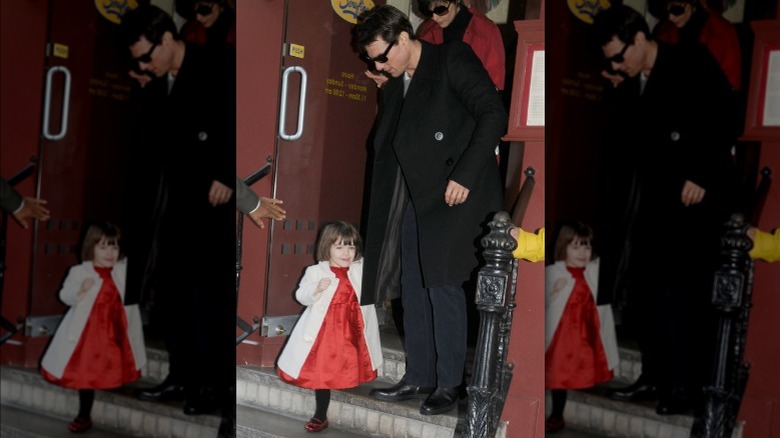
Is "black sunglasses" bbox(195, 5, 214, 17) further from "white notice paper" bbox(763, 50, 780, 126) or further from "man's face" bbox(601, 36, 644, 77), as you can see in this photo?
"white notice paper" bbox(763, 50, 780, 126)

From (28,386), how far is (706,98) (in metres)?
1.61

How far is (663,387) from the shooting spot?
1245 millimetres

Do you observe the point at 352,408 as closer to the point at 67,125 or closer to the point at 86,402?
the point at 86,402

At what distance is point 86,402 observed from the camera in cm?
194

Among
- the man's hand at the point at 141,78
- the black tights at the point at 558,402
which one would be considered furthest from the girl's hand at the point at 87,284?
the black tights at the point at 558,402

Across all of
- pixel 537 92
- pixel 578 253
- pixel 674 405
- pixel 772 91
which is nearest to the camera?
pixel 772 91

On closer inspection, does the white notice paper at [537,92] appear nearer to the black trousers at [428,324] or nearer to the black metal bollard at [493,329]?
the black metal bollard at [493,329]

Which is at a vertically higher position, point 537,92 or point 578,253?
point 537,92

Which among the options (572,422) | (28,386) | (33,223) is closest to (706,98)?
(572,422)

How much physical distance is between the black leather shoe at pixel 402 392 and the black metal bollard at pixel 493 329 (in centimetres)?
11

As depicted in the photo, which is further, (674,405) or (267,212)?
(267,212)

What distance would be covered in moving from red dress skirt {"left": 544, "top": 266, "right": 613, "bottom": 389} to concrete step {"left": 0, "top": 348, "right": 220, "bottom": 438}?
33.2 inches

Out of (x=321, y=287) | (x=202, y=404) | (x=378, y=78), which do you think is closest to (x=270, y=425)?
(x=202, y=404)

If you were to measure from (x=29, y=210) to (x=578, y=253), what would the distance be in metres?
1.22
